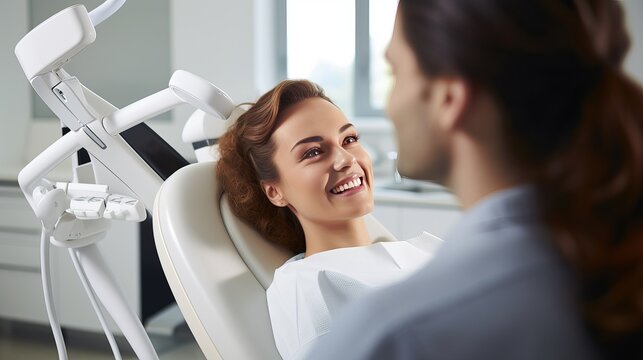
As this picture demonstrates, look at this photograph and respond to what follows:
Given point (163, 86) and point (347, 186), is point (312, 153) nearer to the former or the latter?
point (347, 186)

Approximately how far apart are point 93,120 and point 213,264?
0.45 meters

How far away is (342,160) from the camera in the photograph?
1422 millimetres

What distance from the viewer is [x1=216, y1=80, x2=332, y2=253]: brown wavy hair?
1.48m

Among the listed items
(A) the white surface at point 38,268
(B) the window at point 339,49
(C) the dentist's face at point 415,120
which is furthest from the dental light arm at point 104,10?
(B) the window at point 339,49

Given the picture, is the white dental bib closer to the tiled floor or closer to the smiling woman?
the smiling woman

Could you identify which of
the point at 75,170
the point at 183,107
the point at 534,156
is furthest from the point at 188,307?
the point at 183,107

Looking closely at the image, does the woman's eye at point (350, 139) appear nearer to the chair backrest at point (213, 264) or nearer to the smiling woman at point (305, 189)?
the smiling woman at point (305, 189)

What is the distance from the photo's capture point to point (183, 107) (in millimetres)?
3588

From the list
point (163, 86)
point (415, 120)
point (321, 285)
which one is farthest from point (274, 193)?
point (163, 86)

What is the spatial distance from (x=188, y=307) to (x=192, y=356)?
196 cm

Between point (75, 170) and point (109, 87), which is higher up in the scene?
point (75, 170)

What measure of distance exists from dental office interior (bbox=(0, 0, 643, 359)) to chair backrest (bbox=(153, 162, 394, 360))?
4.52 ft

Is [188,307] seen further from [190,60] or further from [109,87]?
[109,87]

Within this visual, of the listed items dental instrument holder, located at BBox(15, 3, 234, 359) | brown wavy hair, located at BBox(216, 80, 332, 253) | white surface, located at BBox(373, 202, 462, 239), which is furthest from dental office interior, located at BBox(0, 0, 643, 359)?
dental instrument holder, located at BBox(15, 3, 234, 359)
